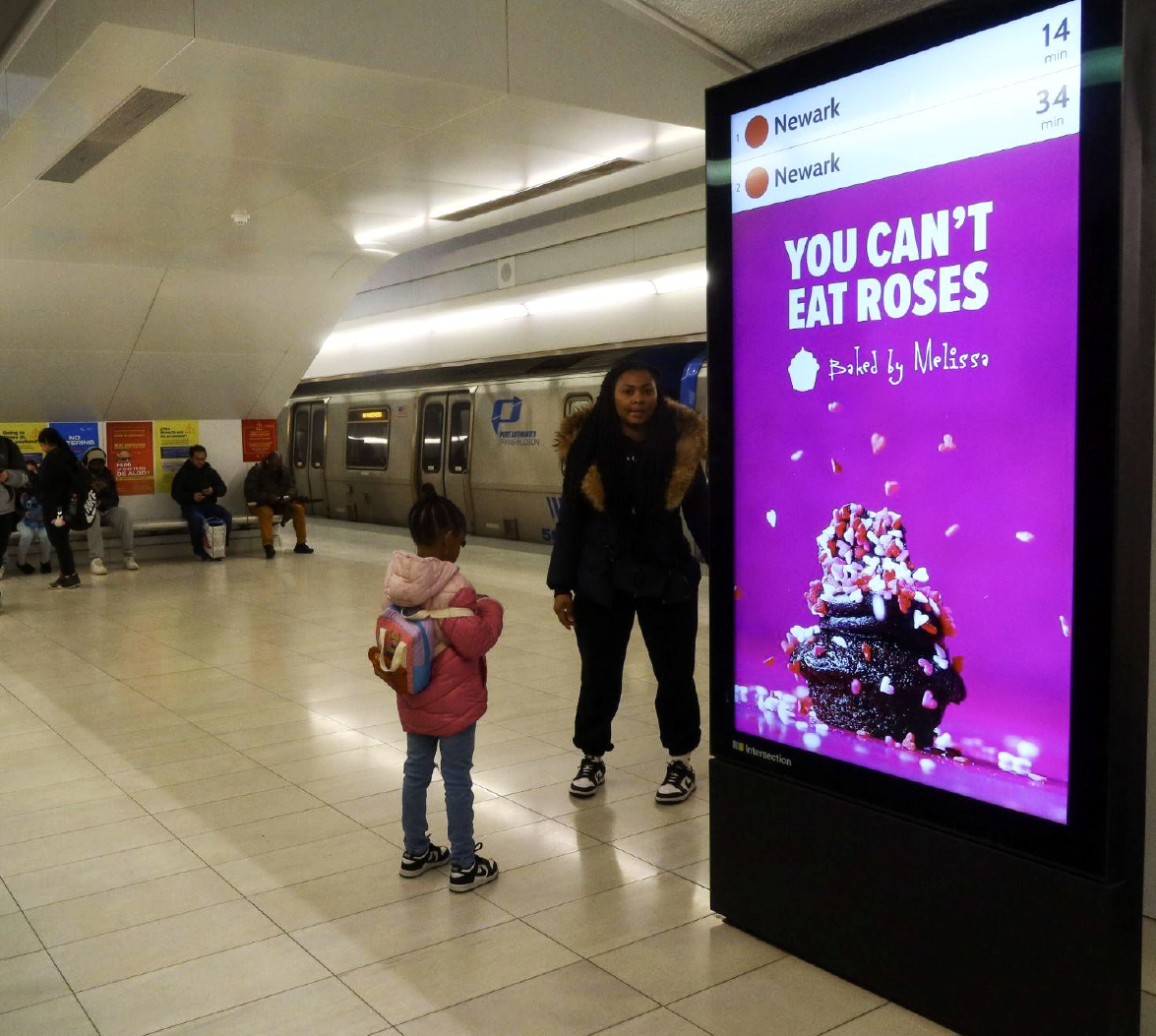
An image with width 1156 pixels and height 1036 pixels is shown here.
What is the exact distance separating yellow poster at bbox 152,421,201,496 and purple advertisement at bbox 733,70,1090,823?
11.0 metres

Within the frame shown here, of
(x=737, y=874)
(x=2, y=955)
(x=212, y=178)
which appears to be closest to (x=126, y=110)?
(x=212, y=178)

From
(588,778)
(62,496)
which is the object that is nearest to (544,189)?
(62,496)

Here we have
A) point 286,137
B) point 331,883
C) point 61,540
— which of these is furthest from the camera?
point 61,540

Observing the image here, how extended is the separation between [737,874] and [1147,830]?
1.16m

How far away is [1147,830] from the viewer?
3.21 m

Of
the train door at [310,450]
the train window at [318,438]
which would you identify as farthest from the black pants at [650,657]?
the train window at [318,438]

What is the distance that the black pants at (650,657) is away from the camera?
13.9ft

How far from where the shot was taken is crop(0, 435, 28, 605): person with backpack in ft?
30.4

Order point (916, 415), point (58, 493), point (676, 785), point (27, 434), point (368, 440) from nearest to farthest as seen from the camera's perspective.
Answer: point (916, 415), point (676, 785), point (58, 493), point (27, 434), point (368, 440)

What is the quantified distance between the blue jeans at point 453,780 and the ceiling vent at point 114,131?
394cm

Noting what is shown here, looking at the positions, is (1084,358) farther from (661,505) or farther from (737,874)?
(661,505)

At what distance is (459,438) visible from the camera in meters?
14.5

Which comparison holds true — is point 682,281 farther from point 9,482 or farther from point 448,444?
point 9,482

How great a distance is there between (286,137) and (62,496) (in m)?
5.19
